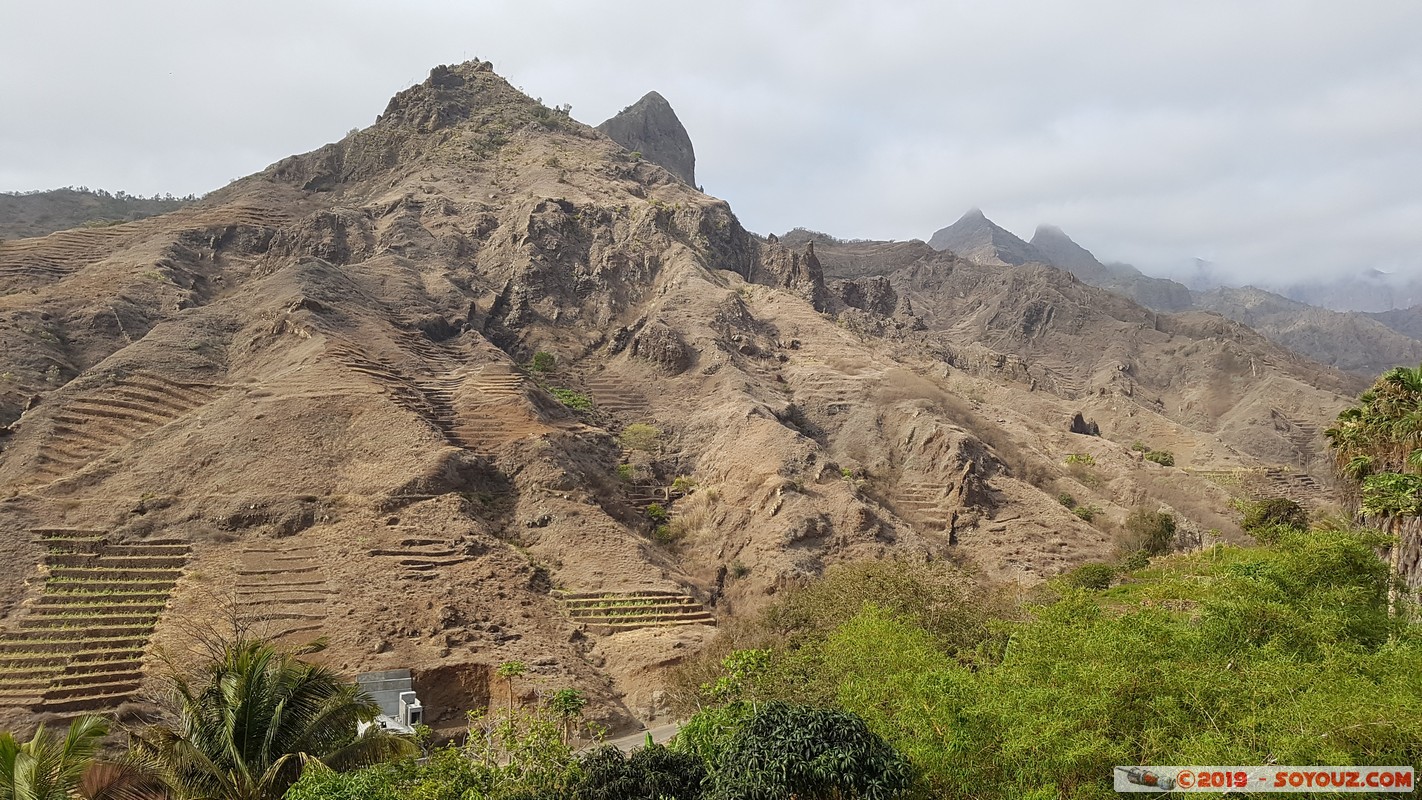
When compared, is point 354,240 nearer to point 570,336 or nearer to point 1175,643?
point 570,336

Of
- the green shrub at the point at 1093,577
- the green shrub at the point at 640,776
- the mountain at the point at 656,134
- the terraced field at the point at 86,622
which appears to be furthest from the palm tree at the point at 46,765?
the mountain at the point at 656,134

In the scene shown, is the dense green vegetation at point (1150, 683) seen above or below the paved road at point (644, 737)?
above

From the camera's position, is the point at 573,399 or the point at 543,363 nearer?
the point at 573,399

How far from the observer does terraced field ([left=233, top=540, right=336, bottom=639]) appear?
31.9 m

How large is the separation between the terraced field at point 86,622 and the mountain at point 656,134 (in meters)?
99.3

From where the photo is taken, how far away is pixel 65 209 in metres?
102

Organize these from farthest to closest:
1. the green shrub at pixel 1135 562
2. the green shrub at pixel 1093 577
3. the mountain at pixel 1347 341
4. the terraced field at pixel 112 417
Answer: the mountain at pixel 1347 341
the terraced field at pixel 112 417
the green shrub at pixel 1135 562
the green shrub at pixel 1093 577

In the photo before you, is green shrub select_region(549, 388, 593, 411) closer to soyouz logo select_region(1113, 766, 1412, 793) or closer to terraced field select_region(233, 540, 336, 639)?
terraced field select_region(233, 540, 336, 639)

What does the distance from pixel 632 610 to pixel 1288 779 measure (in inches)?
1204

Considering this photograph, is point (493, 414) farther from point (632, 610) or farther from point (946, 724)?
point (946, 724)

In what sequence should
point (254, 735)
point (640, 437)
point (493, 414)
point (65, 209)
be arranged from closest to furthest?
point (254, 735) → point (493, 414) → point (640, 437) → point (65, 209)

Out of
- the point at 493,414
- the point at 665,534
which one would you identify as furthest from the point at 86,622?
the point at 665,534

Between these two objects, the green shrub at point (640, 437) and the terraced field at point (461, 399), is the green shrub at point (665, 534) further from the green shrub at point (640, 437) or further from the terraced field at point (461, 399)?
the terraced field at point (461, 399)

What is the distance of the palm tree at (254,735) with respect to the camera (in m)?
14.4
